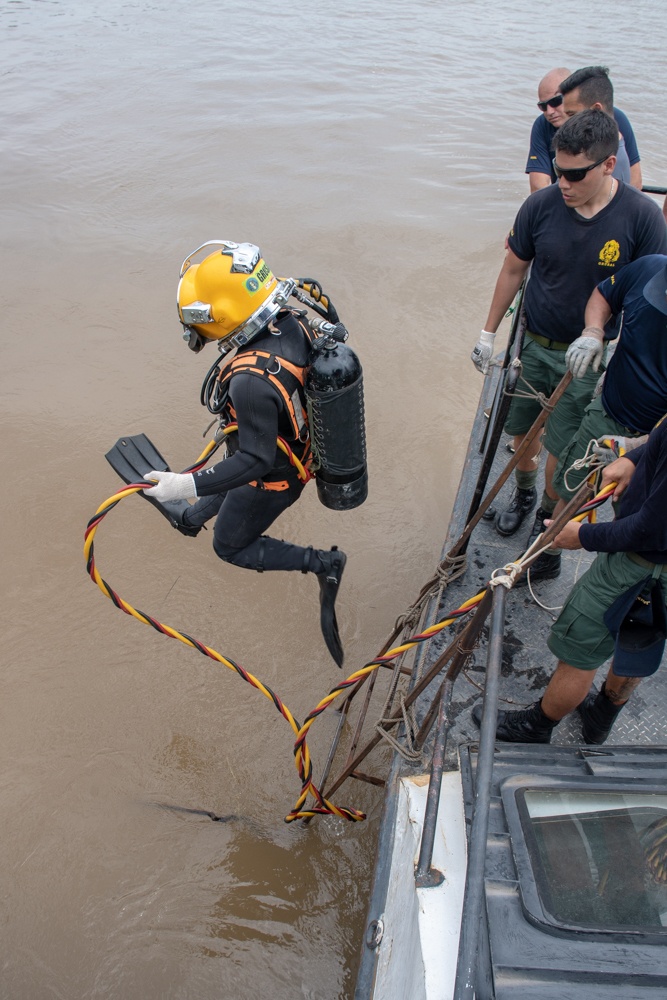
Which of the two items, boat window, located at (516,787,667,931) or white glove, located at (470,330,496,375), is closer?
boat window, located at (516,787,667,931)

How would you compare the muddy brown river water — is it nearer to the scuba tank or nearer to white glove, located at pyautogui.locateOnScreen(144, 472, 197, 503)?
the scuba tank

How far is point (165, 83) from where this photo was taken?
450 inches

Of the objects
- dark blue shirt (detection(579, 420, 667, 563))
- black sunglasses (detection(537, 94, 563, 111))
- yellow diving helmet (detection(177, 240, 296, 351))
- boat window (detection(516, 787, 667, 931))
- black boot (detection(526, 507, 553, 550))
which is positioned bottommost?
boat window (detection(516, 787, 667, 931))

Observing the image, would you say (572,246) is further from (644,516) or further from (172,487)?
(172,487)

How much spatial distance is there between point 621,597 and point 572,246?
170 cm

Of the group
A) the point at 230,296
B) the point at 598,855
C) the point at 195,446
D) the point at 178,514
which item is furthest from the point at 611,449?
the point at 195,446

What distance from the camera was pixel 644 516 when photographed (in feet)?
7.00

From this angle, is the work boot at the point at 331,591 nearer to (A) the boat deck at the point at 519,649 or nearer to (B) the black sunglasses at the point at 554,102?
(A) the boat deck at the point at 519,649

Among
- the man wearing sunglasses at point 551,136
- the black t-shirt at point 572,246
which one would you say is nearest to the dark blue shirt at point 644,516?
the black t-shirt at point 572,246

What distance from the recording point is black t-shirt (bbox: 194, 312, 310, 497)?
→ 8.96 ft

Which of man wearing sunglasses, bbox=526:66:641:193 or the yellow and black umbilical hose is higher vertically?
man wearing sunglasses, bbox=526:66:641:193

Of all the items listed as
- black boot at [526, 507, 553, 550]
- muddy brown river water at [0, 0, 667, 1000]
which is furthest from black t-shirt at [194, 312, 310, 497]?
black boot at [526, 507, 553, 550]

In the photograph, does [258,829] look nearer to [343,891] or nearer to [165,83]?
[343,891]

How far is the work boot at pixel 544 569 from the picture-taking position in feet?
11.3
